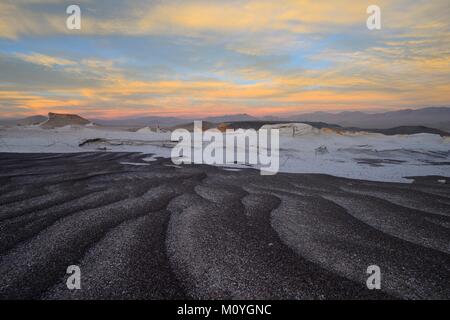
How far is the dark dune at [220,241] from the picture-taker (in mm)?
2275

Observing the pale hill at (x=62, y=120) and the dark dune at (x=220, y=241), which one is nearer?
the dark dune at (x=220, y=241)

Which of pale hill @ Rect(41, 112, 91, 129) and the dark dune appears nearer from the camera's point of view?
the dark dune

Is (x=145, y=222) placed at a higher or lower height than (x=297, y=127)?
lower

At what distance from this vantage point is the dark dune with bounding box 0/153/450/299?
228 cm

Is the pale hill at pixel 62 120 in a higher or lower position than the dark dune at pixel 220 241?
higher

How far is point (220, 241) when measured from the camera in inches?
122

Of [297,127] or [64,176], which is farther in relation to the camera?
[297,127]

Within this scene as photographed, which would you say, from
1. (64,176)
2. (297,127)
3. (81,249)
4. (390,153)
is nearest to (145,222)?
(81,249)

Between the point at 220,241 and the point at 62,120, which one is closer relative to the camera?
the point at 220,241

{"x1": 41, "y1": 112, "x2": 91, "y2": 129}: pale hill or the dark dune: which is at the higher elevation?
{"x1": 41, "y1": 112, "x2": 91, "y2": 129}: pale hill

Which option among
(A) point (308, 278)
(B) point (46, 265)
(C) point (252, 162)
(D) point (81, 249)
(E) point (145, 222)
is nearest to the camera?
(A) point (308, 278)

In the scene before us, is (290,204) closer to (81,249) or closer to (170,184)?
(170,184)
